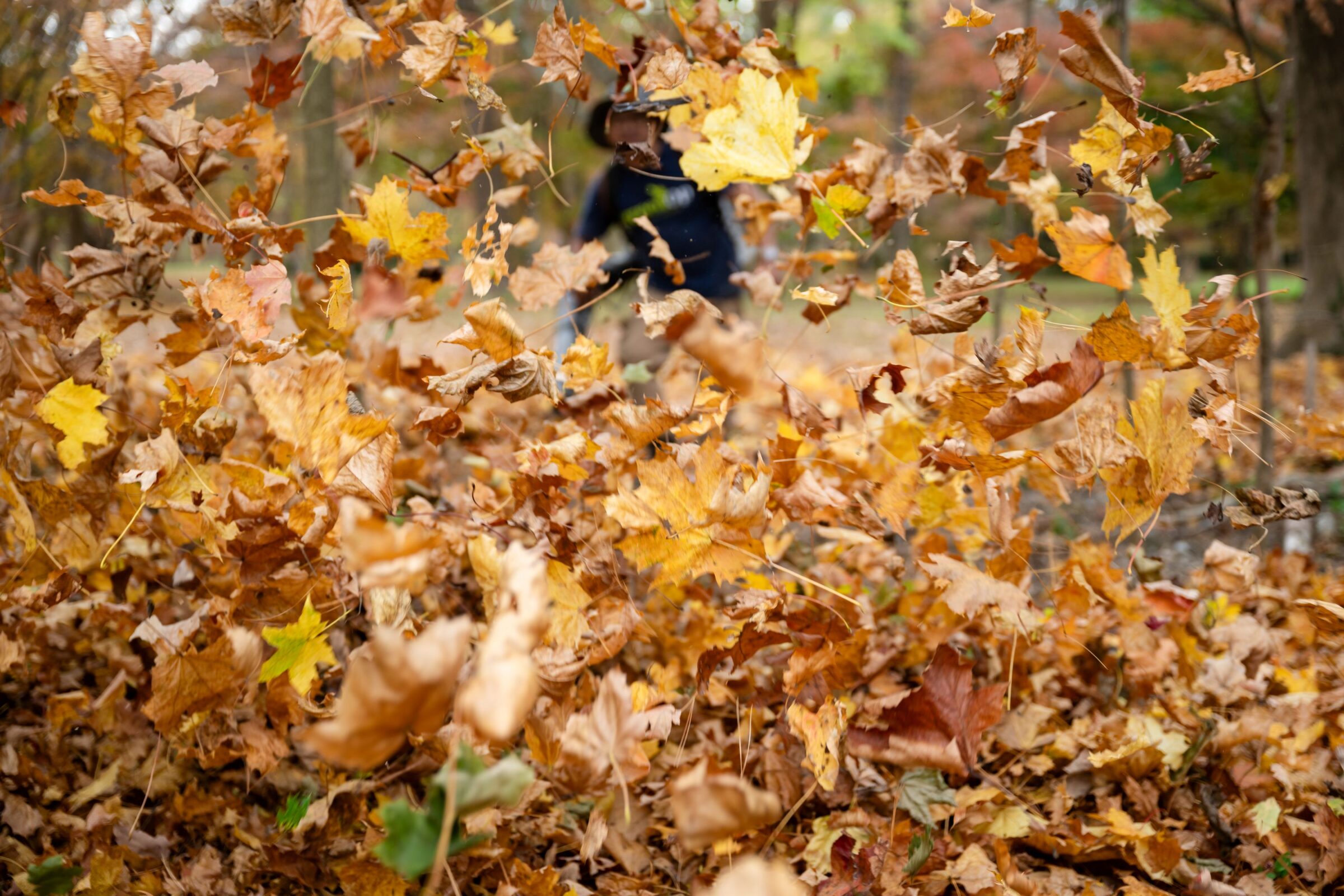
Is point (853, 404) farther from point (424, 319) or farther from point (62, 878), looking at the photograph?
point (62, 878)

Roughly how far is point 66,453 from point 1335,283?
735 cm

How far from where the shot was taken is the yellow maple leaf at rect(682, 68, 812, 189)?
141 centimetres

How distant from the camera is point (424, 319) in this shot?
6.39 ft

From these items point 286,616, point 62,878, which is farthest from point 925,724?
point 62,878

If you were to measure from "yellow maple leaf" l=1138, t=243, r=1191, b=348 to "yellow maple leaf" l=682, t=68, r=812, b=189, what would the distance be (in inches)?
22.7

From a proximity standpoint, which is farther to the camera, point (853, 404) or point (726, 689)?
point (853, 404)

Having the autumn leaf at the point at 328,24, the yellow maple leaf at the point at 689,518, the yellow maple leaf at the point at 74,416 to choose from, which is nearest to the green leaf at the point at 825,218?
the yellow maple leaf at the point at 689,518

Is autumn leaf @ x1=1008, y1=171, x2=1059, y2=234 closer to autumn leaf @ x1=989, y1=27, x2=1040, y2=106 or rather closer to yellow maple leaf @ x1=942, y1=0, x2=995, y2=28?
autumn leaf @ x1=989, y1=27, x2=1040, y2=106

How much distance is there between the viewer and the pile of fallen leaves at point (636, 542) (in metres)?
1.21

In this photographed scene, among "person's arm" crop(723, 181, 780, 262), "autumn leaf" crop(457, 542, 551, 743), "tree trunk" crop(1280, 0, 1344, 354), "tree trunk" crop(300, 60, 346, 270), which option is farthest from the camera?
"tree trunk" crop(300, 60, 346, 270)

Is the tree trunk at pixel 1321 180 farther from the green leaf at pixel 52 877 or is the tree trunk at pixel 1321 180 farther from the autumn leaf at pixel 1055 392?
the green leaf at pixel 52 877

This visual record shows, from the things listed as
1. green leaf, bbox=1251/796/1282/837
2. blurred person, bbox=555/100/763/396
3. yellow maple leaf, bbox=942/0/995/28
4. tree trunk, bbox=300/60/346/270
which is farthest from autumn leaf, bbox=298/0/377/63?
tree trunk, bbox=300/60/346/270

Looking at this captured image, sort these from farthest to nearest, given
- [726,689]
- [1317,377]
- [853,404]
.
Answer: [1317,377], [853,404], [726,689]

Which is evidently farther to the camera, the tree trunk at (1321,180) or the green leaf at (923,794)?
the tree trunk at (1321,180)
